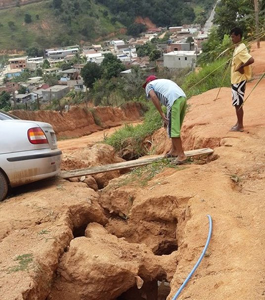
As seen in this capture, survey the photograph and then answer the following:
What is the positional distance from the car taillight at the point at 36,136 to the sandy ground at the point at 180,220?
596 millimetres

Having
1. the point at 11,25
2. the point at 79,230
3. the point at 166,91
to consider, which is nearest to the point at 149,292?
the point at 79,230

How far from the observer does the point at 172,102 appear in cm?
548

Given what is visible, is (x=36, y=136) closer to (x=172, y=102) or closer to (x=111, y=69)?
(x=172, y=102)

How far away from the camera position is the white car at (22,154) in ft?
16.2

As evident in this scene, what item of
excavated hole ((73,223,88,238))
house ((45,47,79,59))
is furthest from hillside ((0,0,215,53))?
excavated hole ((73,223,88,238))

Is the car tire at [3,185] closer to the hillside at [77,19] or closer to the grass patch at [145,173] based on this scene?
the grass patch at [145,173]

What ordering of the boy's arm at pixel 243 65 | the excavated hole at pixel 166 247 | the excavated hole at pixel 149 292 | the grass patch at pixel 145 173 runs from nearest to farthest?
the excavated hole at pixel 149 292 → the excavated hole at pixel 166 247 → the grass patch at pixel 145 173 → the boy's arm at pixel 243 65

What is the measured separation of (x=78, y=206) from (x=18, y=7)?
89606 mm

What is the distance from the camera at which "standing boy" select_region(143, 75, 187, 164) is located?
5488 mm

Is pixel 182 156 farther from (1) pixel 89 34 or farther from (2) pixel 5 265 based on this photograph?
(1) pixel 89 34

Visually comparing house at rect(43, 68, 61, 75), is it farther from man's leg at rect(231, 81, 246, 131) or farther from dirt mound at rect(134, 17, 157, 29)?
man's leg at rect(231, 81, 246, 131)

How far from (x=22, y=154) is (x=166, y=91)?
1994mm

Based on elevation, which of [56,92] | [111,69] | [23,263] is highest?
[23,263]

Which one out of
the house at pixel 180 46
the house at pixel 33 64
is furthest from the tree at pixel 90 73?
the house at pixel 33 64
